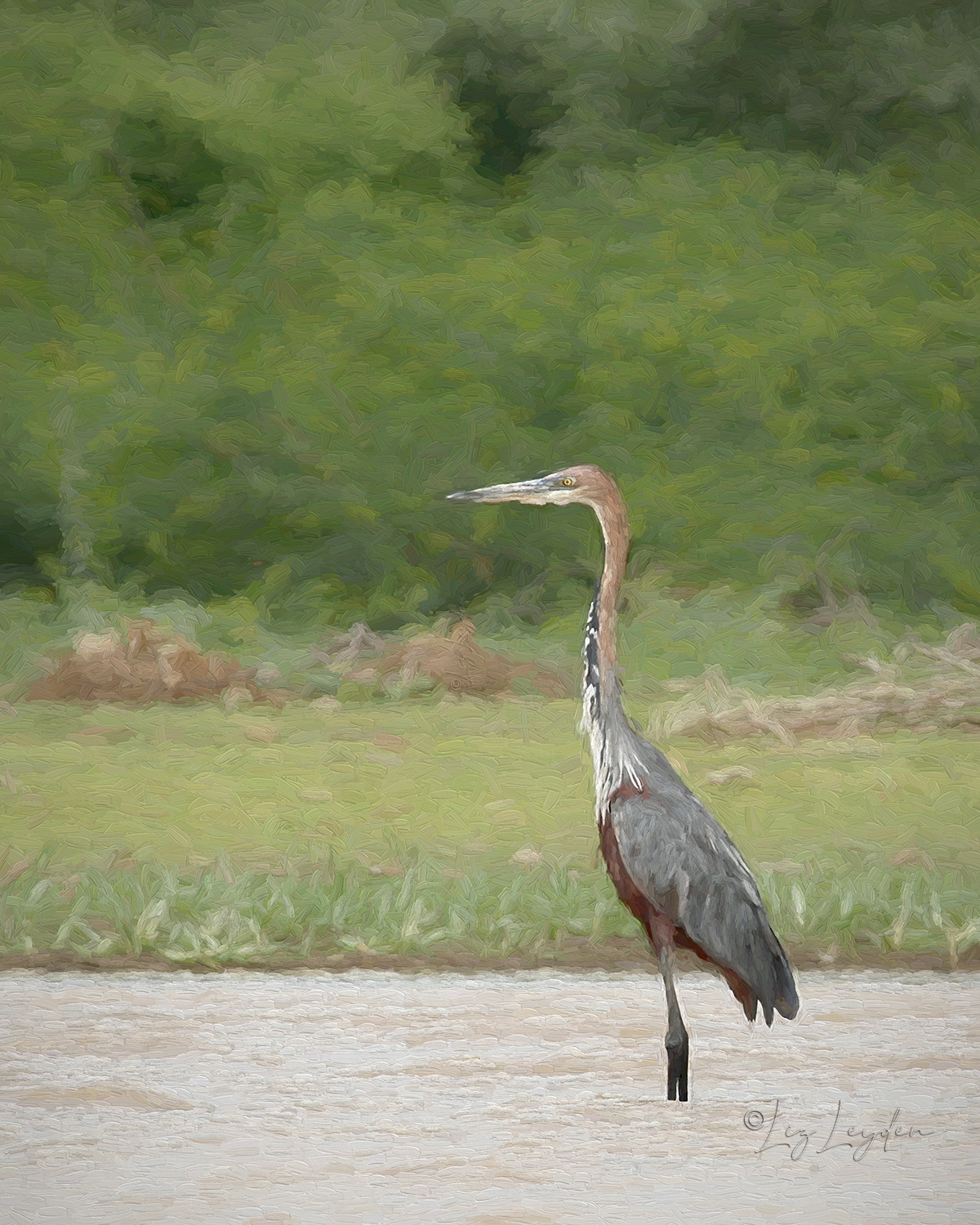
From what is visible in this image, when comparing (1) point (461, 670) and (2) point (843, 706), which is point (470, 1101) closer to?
(2) point (843, 706)

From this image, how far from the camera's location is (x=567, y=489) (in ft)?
12.0

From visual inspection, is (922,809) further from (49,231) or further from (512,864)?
(49,231)

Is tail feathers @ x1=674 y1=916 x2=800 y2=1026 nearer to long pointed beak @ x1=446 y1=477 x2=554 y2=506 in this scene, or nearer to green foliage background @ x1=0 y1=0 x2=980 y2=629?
long pointed beak @ x1=446 y1=477 x2=554 y2=506

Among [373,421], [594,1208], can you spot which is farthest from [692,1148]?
[373,421]

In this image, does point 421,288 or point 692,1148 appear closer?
point 692,1148

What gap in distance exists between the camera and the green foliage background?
9.62 meters

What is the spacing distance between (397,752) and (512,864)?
63.9 inches

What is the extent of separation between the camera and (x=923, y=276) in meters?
10.0

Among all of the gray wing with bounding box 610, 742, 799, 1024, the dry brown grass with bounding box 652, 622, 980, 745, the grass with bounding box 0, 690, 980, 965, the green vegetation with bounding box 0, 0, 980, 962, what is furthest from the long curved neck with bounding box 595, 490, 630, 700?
the green vegetation with bounding box 0, 0, 980, 962

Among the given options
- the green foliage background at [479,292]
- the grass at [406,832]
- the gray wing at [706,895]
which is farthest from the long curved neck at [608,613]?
the green foliage background at [479,292]

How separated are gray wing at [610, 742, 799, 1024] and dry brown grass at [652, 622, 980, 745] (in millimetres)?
3647
